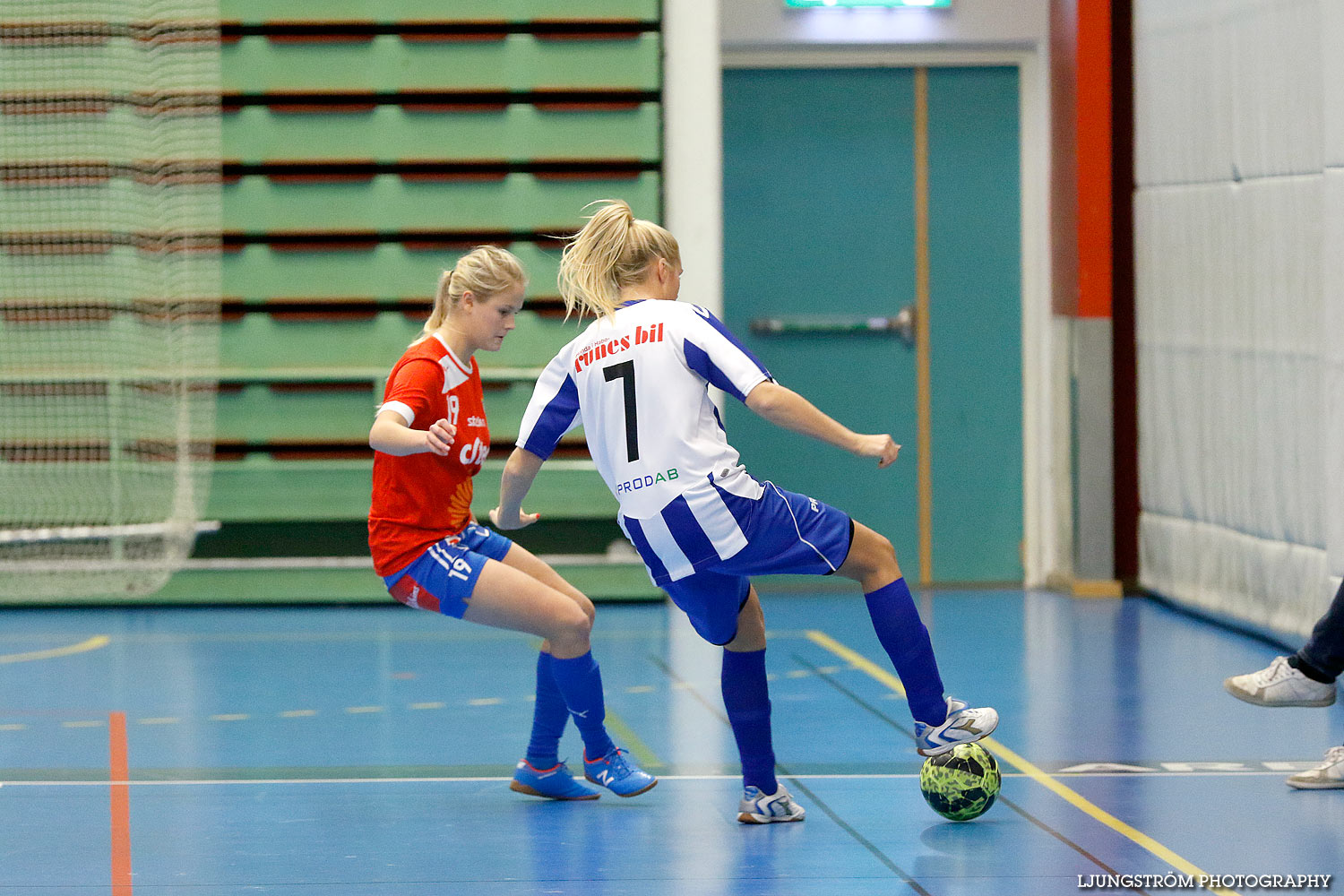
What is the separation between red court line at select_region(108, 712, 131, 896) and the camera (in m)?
3.70

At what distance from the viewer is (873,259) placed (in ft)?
30.7

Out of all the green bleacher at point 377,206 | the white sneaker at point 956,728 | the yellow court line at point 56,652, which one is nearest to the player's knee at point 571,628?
the white sneaker at point 956,728

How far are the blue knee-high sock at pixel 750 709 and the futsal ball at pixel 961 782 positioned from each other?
1.35 ft

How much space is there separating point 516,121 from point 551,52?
1.36 feet

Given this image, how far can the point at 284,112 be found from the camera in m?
8.66

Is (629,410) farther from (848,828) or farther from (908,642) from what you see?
(848,828)

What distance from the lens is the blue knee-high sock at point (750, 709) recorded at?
4.09 meters

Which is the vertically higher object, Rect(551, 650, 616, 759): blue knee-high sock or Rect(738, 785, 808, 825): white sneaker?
Rect(551, 650, 616, 759): blue knee-high sock

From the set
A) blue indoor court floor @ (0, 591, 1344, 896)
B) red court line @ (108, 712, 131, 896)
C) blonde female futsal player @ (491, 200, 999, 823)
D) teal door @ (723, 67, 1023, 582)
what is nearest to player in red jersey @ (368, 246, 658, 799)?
blue indoor court floor @ (0, 591, 1344, 896)

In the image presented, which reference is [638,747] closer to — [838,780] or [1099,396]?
[838,780]

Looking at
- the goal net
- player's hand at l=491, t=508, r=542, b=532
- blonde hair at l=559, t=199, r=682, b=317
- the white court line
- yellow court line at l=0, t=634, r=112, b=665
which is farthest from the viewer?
the goal net

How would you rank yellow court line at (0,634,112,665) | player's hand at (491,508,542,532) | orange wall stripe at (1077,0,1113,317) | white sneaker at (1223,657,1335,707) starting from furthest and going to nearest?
orange wall stripe at (1077,0,1113,317) < yellow court line at (0,634,112,665) < white sneaker at (1223,657,1335,707) < player's hand at (491,508,542,532)

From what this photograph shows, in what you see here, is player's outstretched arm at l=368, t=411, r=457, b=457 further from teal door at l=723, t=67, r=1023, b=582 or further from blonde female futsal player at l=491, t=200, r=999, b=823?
teal door at l=723, t=67, r=1023, b=582

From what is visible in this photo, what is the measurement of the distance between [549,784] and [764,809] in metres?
0.66
